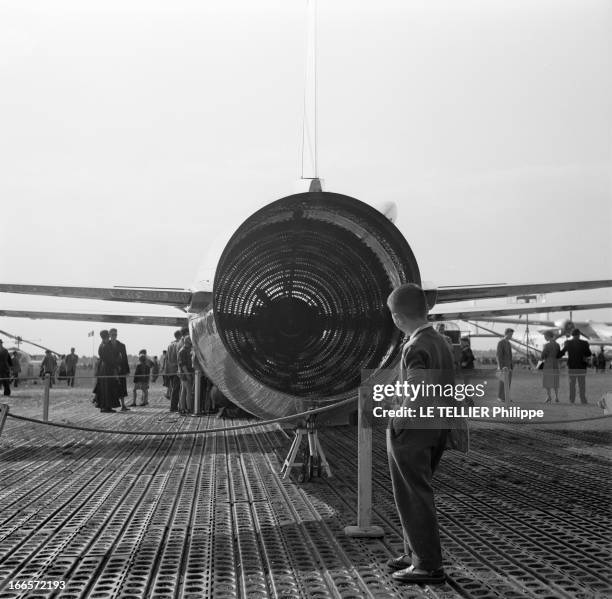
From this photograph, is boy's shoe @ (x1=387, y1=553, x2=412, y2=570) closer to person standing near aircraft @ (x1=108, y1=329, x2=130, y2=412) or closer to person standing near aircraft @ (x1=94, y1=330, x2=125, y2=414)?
person standing near aircraft @ (x1=94, y1=330, x2=125, y2=414)

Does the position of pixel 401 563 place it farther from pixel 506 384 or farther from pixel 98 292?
pixel 506 384

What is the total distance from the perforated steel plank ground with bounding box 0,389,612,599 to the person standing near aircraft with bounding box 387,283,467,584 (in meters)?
0.12

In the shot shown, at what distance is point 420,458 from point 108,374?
465 inches

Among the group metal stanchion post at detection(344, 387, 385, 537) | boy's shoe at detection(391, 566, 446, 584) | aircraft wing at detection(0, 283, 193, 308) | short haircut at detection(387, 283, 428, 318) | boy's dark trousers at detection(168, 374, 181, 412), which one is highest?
aircraft wing at detection(0, 283, 193, 308)

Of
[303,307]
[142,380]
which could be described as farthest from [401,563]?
[142,380]

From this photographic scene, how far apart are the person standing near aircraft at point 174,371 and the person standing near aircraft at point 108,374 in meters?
1.02

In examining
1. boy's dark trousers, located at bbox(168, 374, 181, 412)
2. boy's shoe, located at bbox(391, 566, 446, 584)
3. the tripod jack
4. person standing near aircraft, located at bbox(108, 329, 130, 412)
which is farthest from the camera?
boy's dark trousers, located at bbox(168, 374, 181, 412)

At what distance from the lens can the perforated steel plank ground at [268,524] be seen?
3.81 metres

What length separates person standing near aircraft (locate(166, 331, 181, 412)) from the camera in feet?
50.2

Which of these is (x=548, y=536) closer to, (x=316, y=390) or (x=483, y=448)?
(x=316, y=390)

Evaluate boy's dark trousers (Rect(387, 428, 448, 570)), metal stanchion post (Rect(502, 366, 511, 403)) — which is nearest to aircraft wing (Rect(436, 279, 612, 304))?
metal stanchion post (Rect(502, 366, 511, 403))

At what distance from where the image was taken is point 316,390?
611 centimetres

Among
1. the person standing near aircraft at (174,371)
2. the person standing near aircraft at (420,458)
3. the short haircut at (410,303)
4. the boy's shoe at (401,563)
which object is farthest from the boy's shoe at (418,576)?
the person standing near aircraft at (174,371)

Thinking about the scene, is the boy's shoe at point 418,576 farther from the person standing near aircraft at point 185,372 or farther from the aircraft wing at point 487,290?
the person standing near aircraft at point 185,372
